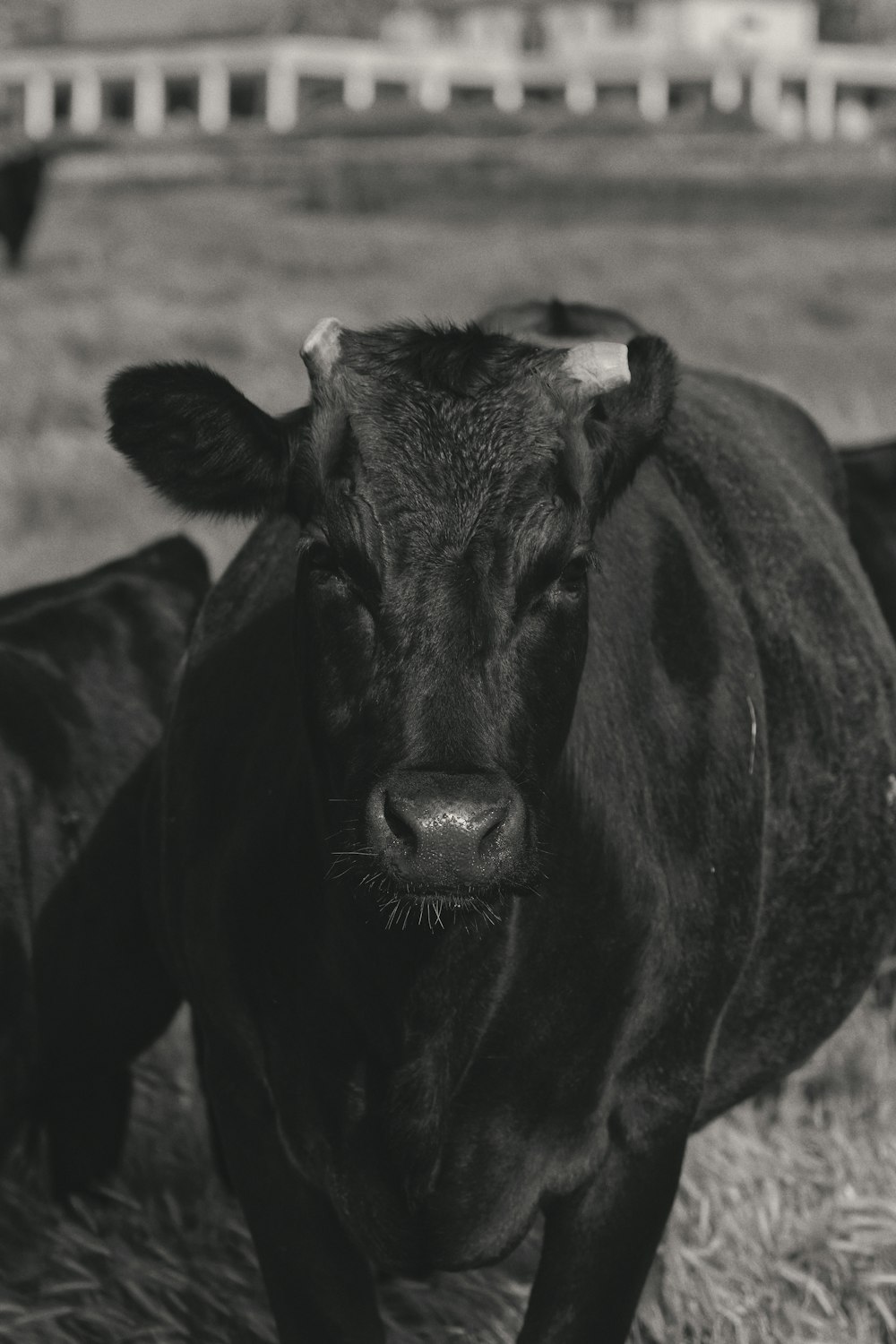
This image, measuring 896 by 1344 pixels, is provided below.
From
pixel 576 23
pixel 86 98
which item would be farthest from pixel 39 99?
pixel 576 23

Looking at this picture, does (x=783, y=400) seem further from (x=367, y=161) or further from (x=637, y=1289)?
(x=367, y=161)

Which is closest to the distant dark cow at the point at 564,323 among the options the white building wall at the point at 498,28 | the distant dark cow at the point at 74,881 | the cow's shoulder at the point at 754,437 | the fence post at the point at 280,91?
the cow's shoulder at the point at 754,437

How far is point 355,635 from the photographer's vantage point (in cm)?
349

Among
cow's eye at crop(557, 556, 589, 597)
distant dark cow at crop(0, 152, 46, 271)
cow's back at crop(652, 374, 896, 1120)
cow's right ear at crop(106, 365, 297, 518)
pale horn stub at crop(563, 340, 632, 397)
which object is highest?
pale horn stub at crop(563, 340, 632, 397)

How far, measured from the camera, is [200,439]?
379cm

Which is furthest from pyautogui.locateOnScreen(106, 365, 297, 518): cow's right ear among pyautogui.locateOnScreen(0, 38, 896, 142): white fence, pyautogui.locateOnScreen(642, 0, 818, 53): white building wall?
pyautogui.locateOnScreen(642, 0, 818, 53): white building wall

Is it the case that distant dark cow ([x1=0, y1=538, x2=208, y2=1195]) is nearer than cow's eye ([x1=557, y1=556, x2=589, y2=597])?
No

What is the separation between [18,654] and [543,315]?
5.71 feet

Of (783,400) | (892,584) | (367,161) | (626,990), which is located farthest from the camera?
(367,161)

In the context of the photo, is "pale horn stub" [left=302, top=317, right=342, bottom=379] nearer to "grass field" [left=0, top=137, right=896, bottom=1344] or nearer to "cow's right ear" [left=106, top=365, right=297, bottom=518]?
"cow's right ear" [left=106, top=365, right=297, bottom=518]

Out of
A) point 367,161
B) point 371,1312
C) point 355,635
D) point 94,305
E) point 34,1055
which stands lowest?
point 367,161

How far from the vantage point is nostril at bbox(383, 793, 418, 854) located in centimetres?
319

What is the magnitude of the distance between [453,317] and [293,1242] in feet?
67.2

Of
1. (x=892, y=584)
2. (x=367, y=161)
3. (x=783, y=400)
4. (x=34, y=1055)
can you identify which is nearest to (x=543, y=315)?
(x=783, y=400)
